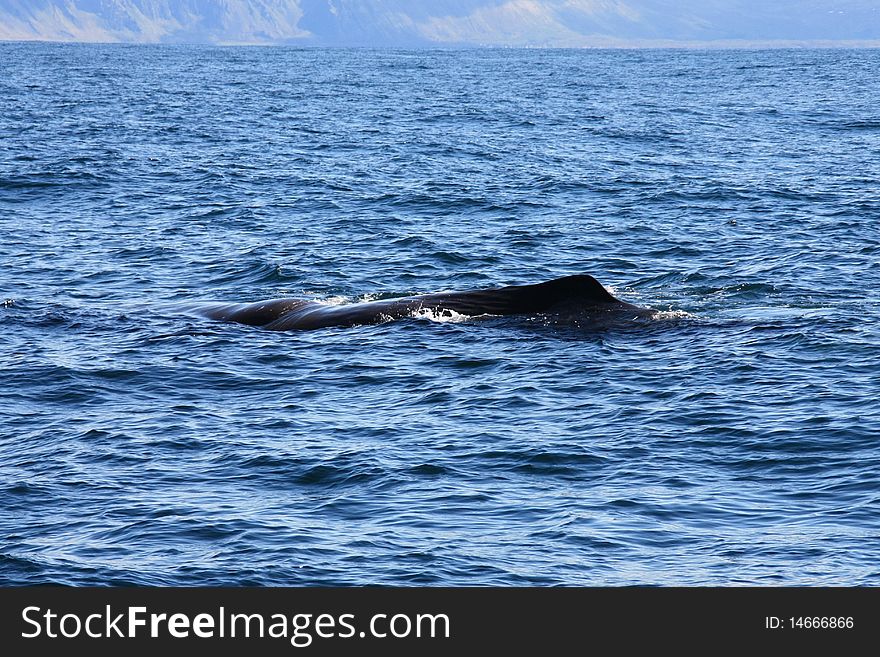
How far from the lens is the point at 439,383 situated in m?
19.7

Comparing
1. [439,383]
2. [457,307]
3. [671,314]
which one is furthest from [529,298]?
[439,383]

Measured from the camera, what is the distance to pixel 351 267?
2928 cm

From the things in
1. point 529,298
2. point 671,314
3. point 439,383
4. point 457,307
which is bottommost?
point 439,383

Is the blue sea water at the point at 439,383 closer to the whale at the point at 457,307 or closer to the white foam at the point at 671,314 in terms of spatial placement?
the white foam at the point at 671,314

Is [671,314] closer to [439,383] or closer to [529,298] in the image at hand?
[529,298]

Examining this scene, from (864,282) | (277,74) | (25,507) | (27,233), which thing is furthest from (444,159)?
(277,74)

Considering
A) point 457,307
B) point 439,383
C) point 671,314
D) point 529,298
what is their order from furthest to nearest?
point 457,307, point 671,314, point 529,298, point 439,383

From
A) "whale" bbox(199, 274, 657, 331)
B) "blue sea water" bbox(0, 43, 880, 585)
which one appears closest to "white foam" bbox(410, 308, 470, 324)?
"whale" bbox(199, 274, 657, 331)

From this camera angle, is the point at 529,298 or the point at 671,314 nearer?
the point at 529,298

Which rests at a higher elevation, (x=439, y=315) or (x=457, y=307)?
(x=457, y=307)

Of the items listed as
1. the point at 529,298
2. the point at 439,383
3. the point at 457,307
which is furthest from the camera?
the point at 457,307

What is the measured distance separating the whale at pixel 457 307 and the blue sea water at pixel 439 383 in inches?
17.0

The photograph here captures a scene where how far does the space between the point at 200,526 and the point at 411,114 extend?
57807 millimetres

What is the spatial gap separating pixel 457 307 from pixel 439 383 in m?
3.90
